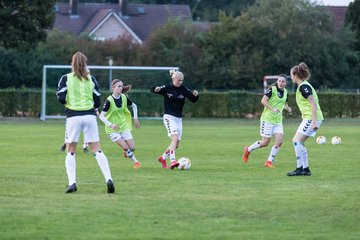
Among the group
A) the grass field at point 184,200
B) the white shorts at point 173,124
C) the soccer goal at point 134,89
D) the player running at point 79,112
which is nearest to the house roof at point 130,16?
the soccer goal at point 134,89

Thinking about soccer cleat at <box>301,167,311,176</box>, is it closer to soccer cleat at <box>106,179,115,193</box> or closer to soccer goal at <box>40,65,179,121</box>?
soccer cleat at <box>106,179,115,193</box>

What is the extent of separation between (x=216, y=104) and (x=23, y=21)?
41.6 ft

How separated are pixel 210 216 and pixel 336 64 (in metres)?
64.6

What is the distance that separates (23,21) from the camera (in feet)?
188

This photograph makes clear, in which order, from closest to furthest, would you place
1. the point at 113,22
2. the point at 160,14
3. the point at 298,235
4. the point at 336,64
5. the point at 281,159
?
the point at 298,235 → the point at 281,159 → the point at 336,64 → the point at 113,22 → the point at 160,14

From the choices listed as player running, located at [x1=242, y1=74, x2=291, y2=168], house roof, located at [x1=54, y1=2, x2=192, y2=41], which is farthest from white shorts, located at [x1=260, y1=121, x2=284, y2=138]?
house roof, located at [x1=54, y1=2, x2=192, y2=41]

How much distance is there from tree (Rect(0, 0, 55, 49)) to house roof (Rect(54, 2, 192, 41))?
35.1m

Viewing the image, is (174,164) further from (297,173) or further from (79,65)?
(79,65)

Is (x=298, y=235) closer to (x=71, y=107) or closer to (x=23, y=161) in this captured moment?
(x=71, y=107)

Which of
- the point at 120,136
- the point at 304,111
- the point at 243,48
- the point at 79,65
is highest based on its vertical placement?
the point at 79,65

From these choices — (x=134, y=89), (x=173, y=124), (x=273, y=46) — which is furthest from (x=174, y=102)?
(x=273, y=46)

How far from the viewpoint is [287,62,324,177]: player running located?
1745cm

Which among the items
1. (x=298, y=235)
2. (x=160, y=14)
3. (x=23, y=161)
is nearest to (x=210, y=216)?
(x=298, y=235)

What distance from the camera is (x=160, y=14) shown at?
324 ft
